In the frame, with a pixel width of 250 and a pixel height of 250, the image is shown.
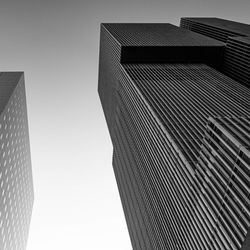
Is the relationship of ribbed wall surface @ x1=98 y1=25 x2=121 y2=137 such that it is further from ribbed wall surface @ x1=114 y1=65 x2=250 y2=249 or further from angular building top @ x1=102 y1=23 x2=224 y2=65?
ribbed wall surface @ x1=114 y1=65 x2=250 y2=249

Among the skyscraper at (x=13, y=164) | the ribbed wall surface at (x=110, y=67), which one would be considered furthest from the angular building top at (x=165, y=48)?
the skyscraper at (x=13, y=164)

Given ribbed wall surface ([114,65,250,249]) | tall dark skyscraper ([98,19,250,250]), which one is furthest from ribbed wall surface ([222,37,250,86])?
ribbed wall surface ([114,65,250,249])

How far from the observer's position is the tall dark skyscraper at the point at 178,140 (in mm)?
46594

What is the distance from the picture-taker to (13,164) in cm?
11000

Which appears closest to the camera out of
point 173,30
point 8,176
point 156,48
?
point 8,176

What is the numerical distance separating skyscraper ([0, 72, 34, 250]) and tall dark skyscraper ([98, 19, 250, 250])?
120 feet

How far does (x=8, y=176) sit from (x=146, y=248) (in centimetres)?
4454

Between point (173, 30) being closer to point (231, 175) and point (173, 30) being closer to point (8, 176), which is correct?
point (8, 176)

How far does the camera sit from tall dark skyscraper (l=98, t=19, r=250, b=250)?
46.6m

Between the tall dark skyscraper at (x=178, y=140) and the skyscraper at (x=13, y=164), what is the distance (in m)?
36.6

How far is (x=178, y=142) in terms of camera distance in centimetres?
7525

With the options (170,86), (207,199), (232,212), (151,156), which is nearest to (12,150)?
(151,156)

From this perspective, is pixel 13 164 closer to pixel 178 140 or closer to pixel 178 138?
pixel 178 138

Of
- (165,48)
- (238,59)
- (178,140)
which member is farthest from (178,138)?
(238,59)
